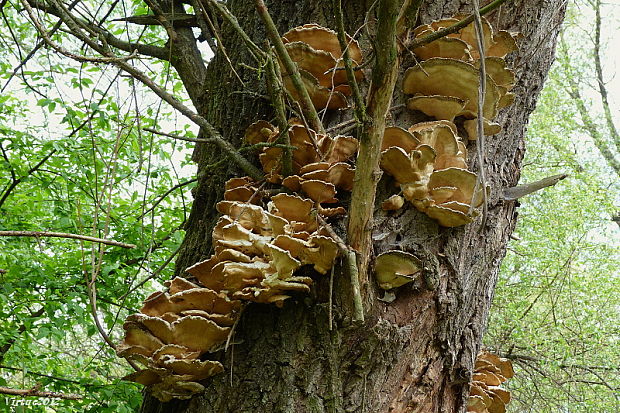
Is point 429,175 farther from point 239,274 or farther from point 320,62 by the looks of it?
point 239,274

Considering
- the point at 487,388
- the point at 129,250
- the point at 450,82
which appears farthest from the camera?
the point at 129,250

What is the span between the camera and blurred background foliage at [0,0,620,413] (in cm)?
446

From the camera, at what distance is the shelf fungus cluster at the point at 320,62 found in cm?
226

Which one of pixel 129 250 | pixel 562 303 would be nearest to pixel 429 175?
pixel 129 250

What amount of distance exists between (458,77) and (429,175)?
421 mm

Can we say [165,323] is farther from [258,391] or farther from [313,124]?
[313,124]

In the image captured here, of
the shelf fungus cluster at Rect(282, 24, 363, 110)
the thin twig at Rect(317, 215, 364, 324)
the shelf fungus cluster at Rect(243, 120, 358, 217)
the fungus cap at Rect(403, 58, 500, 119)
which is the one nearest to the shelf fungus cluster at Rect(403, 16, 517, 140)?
the fungus cap at Rect(403, 58, 500, 119)

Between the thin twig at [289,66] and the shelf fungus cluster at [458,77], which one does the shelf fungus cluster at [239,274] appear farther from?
the shelf fungus cluster at [458,77]

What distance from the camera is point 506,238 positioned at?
2447 millimetres

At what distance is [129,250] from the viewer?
5020mm

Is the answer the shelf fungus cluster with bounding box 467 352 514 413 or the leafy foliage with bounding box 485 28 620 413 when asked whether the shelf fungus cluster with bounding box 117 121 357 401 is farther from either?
the leafy foliage with bounding box 485 28 620 413

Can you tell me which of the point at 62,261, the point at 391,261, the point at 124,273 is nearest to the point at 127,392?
the point at 124,273

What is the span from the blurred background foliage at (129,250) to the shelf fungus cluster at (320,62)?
0.81 meters

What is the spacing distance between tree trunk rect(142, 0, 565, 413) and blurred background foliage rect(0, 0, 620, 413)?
31.4 inches
